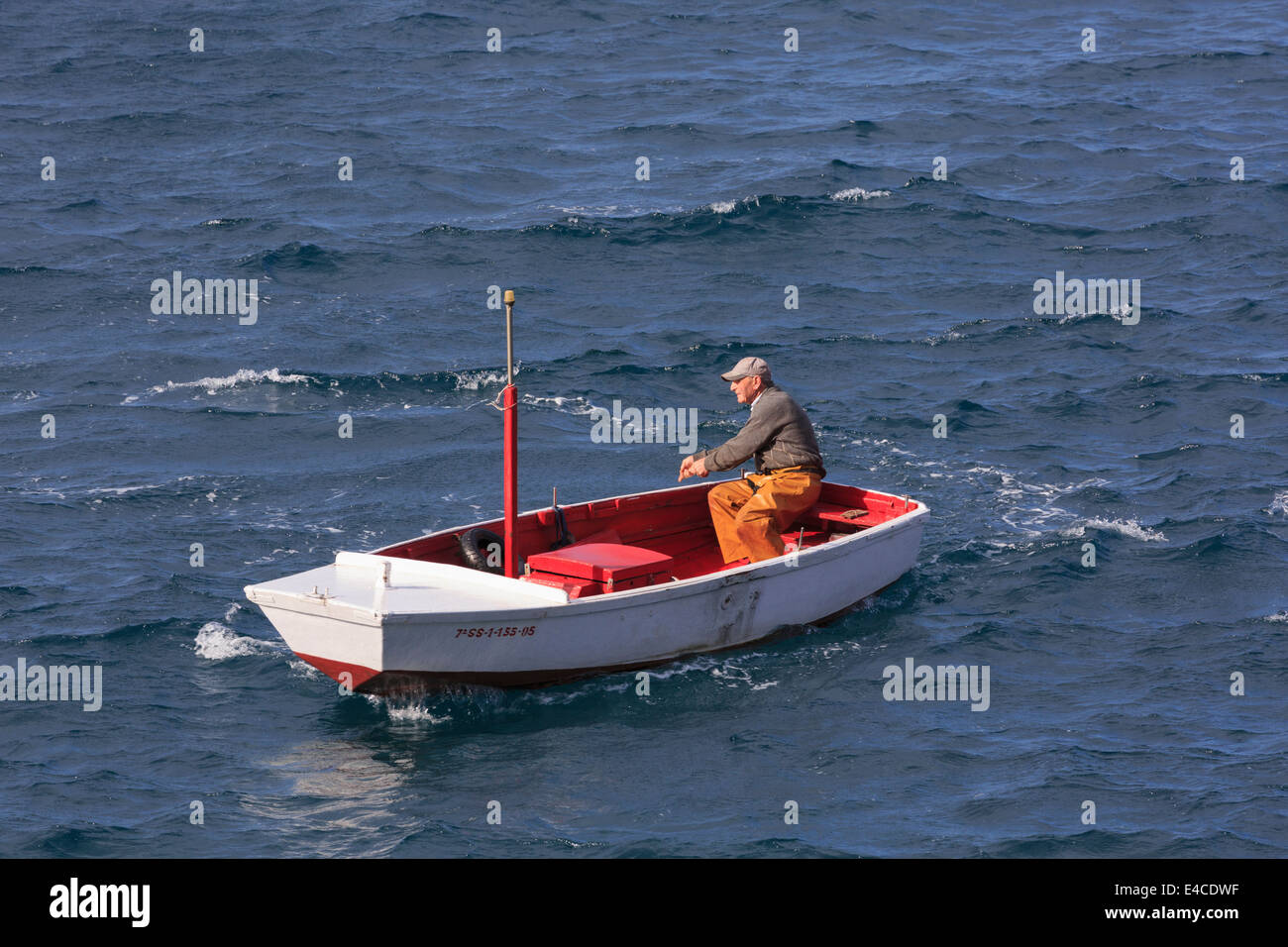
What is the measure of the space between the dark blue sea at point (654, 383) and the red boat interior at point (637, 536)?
3.48 ft

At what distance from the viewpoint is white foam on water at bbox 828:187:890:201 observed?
31.8 m

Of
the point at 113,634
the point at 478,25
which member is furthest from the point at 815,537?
the point at 478,25

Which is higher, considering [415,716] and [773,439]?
[773,439]

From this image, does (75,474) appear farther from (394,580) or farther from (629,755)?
(629,755)

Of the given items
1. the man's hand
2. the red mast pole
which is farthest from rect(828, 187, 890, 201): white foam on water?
the red mast pole

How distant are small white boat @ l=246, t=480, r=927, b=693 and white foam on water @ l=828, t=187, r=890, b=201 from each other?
46.0ft

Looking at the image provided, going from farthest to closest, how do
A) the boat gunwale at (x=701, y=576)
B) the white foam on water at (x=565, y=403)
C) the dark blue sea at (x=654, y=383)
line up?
1. the white foam on water at (x=565, y=403)
2. the boat gunwale at (x=701, y=576)
3. the dark blue sea at (x=654, y=383)

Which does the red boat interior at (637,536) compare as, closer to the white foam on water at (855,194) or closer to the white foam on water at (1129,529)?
the white foam on water at (1129,529)

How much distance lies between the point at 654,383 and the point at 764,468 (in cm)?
690

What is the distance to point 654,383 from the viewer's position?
→ 24750mm

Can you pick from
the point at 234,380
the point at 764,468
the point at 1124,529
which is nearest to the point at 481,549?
the point at 764,468

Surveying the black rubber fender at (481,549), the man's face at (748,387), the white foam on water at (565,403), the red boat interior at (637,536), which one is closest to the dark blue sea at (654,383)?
the white foam on water at (565,403)

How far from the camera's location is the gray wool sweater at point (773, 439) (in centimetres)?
1770

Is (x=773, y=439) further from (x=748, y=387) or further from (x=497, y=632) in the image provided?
(x=497, y=632)
